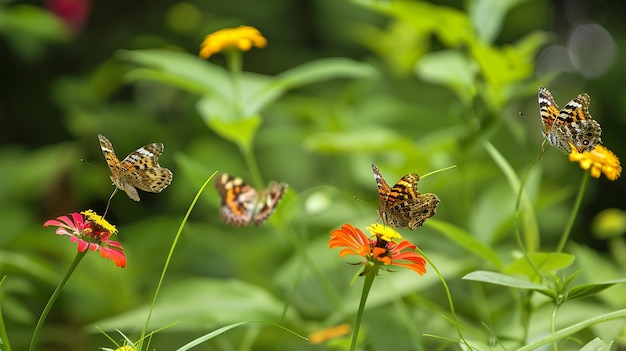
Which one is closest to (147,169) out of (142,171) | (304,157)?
(142,171)

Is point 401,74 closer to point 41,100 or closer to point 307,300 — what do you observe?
point 307,300

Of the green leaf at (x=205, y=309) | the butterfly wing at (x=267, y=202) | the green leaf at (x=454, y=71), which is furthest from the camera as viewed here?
the green leaf at (x=454, y=71)

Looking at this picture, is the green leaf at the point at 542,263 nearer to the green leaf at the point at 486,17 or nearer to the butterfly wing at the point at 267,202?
the butterfly wing at the point at 267,202

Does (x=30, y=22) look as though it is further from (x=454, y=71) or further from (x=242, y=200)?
(x=242, y=200)

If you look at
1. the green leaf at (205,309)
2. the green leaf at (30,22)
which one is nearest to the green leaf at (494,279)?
the green leaf at (205,309)

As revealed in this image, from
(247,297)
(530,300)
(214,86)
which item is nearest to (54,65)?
(214,86)
